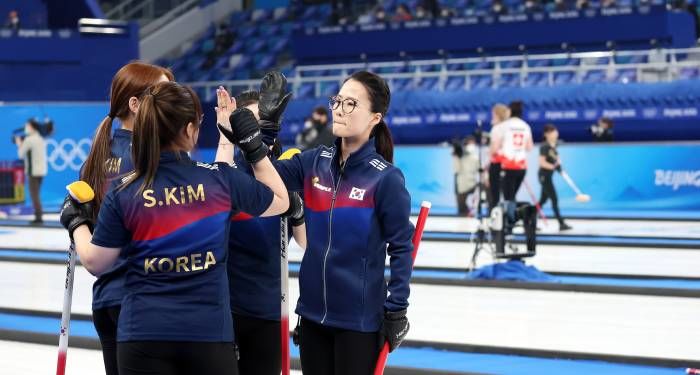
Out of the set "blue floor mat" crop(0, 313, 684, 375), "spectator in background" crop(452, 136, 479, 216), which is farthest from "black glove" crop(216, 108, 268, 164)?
"spectator in background" crop(452, 136, 479, 216)

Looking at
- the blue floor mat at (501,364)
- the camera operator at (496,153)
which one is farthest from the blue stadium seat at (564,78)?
the blue floor mat at (501,364)

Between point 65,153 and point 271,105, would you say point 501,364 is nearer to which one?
point 271,105

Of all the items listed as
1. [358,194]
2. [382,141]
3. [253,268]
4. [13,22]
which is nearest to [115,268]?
[253,268]

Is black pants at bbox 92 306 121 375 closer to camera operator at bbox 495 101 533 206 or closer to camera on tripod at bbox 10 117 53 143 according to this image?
camera operator at bbox 495 101 533 206

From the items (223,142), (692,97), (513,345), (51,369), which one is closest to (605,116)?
(692,97)

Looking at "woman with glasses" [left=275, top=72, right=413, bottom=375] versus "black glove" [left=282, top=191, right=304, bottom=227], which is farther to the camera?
"black glove" [left=282, top=191, right=304, bottom=227]

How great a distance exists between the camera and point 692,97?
21719 mm

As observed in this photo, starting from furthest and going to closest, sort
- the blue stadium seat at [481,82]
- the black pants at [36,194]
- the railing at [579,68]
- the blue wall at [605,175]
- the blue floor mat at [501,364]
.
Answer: the blue stadium seat at [481,82], the railing at [579,68], the blue wall at [605,175], the black pants at [36,194], the blue floor mat at [501,364]

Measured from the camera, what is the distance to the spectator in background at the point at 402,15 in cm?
2879

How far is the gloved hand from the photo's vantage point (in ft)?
14.4

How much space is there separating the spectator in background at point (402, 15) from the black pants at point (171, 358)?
25368 mm

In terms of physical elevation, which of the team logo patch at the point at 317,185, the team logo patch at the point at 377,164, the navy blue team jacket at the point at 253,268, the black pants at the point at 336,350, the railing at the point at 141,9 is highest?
the railing at the point at 141,9

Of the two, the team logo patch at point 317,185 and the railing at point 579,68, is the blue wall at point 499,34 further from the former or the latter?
the team logo patch at point 317,185

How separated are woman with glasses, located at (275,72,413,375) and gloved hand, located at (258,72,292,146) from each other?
0.64 feet
